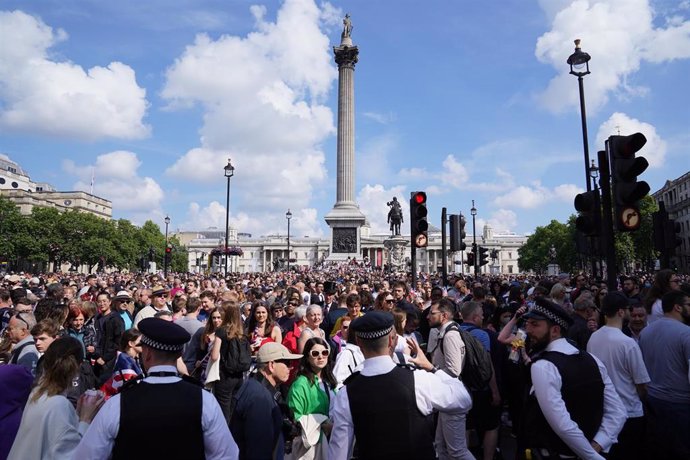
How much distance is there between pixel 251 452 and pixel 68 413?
134 cm

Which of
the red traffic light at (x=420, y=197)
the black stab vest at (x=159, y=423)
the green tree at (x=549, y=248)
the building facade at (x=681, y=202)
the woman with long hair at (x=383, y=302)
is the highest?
the building facade at (x=681, y=202)

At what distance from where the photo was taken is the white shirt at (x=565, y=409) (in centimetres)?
354

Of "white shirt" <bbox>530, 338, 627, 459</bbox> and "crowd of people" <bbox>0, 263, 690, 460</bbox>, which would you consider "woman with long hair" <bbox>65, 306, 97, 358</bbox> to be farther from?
"white shirt" <bbox>530, 338, 627, 459</bbox>

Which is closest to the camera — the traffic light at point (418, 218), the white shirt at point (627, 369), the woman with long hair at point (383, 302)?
Answer: the white shirt at point (627, 369)

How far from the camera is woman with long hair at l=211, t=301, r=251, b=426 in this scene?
6238 millimetres

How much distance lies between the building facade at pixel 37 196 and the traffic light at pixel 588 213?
3955 inches

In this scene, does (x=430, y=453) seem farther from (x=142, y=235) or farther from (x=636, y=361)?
(x=142, y=235)

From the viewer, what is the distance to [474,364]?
18.8ft

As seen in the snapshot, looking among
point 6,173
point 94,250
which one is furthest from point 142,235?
point 6,173

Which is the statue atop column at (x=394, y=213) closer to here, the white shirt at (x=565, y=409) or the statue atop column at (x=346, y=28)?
the statue atop column at (x=346, y=28)

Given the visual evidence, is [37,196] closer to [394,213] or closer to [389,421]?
[394,213]

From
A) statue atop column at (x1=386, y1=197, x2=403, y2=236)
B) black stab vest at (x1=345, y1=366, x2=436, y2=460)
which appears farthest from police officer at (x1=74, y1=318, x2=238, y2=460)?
statue atop column at (x1=386, y1=197, x2=403, y2=236)

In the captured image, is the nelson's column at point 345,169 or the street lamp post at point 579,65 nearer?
the street lamp post at point 579,65

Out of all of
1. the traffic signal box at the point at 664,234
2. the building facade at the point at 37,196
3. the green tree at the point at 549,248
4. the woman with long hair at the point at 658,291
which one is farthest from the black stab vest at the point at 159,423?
the building facade at the point at 37,196
